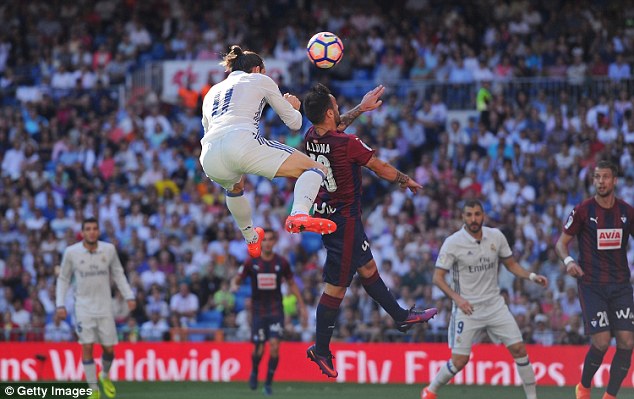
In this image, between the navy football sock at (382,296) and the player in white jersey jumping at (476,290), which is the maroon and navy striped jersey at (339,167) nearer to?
the navy football sock at (382,296)

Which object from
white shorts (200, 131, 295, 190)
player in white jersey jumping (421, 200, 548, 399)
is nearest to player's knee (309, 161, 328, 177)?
white shorts (200, 131, 295, 190)

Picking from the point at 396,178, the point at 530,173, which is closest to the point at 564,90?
the point at 530,173

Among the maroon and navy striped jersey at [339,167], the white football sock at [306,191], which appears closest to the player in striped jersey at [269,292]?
the maroon and navy striped jersey at [339,167]

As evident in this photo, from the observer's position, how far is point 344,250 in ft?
38.8

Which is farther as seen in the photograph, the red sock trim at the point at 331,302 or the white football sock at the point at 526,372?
the white football sock at the point at 526,372

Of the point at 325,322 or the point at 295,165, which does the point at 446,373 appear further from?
the point at 295,165

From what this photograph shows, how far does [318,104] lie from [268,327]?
23.1ft

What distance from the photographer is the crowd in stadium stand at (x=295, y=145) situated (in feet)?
69.1

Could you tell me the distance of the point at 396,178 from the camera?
11.6m

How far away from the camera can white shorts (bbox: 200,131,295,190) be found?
36.7ft

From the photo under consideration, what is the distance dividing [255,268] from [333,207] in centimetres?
622

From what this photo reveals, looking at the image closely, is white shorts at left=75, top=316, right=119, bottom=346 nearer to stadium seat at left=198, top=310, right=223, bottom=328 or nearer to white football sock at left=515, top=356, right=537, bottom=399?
stadium seat at left=198, top=310, right=223, bottom=328

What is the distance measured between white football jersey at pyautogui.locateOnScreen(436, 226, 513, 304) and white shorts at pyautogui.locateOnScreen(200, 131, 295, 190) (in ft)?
13.4

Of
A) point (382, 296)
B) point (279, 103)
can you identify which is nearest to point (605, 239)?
point (382, 296)
